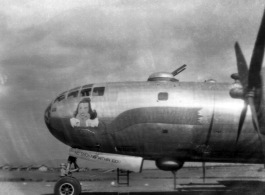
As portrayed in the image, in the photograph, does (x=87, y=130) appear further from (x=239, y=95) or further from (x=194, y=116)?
(x=239, y=95)

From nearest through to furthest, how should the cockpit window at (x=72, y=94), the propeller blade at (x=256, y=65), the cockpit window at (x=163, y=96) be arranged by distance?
the propeller blade at (x=256, y=65) → the cockpit window at (x=163, y=96) → the cockpit window at (x=72, y=94)

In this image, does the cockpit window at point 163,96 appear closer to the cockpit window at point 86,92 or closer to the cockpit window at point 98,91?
the cockpit window at point 98,91

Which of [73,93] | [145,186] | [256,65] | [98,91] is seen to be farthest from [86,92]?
[145,186]

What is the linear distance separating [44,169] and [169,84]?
36.3m

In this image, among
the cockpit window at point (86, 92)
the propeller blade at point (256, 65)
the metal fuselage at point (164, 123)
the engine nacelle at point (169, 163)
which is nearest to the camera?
the propeller blade at point (256, 65)

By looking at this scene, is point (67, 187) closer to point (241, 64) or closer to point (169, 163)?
point (169, 163)

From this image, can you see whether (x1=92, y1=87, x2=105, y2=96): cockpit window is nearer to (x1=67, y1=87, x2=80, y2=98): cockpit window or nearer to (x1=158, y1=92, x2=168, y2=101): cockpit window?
(x1=67, y1=87, x2=80, y2=98): cockpit window

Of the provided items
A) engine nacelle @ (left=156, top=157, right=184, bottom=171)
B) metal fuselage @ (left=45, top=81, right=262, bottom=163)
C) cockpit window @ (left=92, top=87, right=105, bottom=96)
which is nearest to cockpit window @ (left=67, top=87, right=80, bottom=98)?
metal fuselage @ (left=45, top=81, right=262, bottom=163)

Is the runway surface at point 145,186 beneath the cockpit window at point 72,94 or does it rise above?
beneath

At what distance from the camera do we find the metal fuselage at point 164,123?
590 inches

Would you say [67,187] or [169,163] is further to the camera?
[169,163]

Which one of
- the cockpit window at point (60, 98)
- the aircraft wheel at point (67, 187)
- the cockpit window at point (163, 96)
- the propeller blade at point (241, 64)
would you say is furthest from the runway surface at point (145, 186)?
the propeller blade at point (241, 64)

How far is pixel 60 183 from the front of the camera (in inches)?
608

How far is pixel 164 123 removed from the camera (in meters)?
15.1
